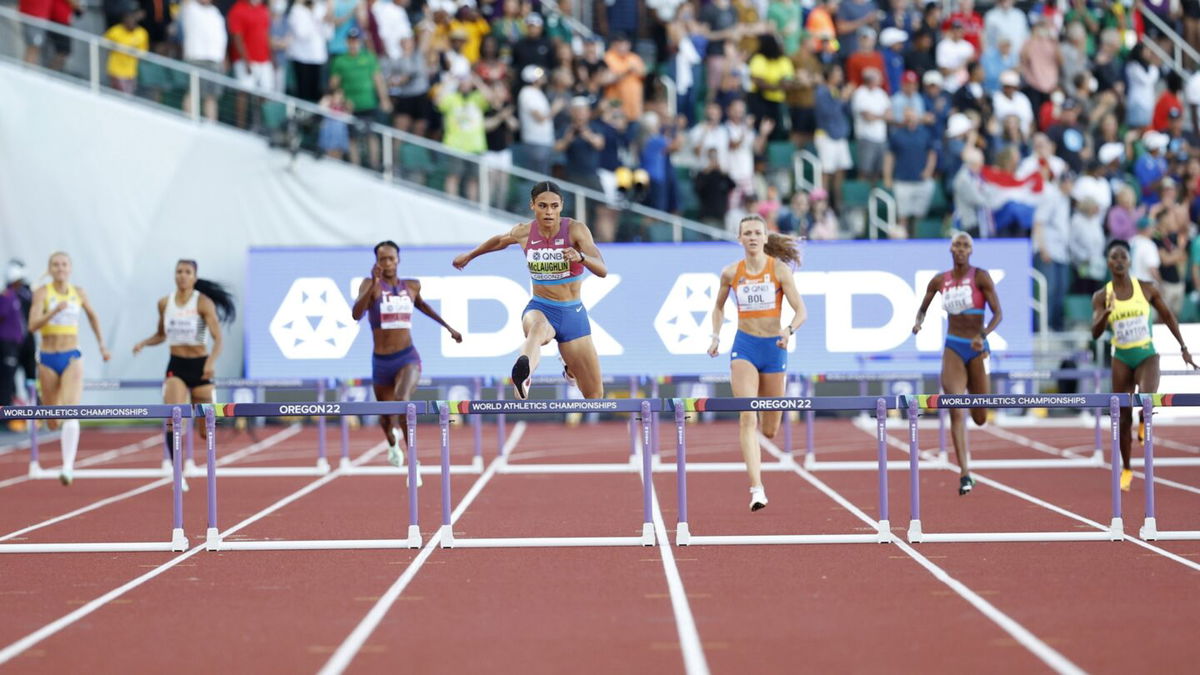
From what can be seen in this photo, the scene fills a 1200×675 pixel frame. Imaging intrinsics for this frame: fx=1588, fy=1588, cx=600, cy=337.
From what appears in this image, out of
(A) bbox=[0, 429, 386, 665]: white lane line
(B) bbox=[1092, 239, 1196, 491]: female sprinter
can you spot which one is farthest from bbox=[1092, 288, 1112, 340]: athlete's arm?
(A) bbox=[0, 429, 386, 665]: white lane line

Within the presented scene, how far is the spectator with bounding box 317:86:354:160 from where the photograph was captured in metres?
20.1

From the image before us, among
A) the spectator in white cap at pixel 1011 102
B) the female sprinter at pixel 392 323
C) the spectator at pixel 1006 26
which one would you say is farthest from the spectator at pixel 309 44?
the spectator at pixel 1006 26

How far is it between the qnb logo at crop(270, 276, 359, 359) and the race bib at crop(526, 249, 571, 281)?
9704 millimetres

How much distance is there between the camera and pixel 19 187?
20297mm

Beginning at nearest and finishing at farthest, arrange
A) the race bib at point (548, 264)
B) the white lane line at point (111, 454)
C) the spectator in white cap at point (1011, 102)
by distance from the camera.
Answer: the race bib at point (548, 264) → the white lane line at point (111, 454) → the spectator in white cap at point (1011, 102)

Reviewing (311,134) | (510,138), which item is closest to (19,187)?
(311,134)

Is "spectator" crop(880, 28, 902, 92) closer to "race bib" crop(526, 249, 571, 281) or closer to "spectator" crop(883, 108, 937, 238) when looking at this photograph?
"spectator" crop(883, 108, 937, 238)

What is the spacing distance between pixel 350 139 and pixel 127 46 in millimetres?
3015

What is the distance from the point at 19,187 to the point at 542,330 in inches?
501

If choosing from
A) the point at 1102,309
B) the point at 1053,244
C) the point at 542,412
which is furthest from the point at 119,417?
the point at 1053,244

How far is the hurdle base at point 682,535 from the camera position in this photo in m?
9.56

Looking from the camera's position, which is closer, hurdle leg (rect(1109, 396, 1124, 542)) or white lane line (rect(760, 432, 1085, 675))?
white lane line (rect(760, 432, 1085, 675))

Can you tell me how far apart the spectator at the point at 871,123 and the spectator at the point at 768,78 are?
3.45ft

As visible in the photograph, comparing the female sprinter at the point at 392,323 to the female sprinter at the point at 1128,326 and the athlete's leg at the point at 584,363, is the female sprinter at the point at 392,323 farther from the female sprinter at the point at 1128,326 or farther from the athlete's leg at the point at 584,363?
the female sprinter at the point at 1128,326
